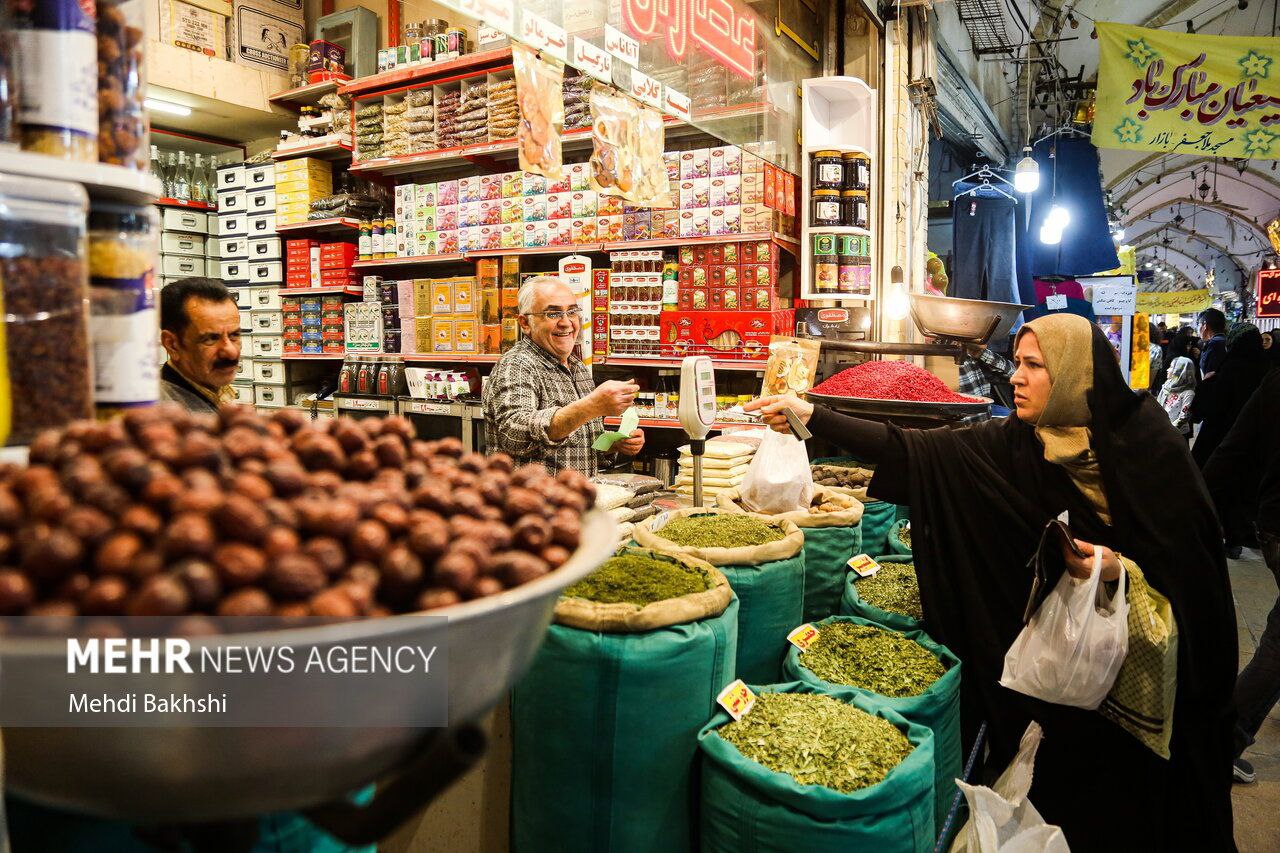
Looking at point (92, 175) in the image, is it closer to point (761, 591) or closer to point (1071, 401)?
point (761, 591)

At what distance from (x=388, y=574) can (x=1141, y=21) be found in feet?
38.7

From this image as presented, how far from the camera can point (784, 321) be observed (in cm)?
425

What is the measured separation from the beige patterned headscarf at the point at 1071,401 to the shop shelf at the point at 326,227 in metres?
4.68

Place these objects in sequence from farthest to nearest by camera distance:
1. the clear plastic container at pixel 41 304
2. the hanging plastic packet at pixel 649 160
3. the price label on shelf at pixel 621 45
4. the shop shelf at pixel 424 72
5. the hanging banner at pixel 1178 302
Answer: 1. the hanging banner at pixel 1178 302
2. the shop shelf at pixel 424 72
3. the hanging plastic packet at pixel 649 160
4. the price label on shelf at pixel 621 45
5. the clear plastic container at pixel 41 304

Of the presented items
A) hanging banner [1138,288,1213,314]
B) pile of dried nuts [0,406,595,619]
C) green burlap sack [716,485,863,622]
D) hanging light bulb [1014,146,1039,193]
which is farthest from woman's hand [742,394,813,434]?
hanging banner [1138,288,1213,314]

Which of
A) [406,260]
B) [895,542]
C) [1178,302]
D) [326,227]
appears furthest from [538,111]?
[1178,302]

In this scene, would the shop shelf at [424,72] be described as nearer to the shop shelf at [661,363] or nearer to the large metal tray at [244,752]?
the shop shelf at [661,363]

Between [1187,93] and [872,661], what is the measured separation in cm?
567

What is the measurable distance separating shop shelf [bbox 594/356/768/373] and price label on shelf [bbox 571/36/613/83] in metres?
1.64

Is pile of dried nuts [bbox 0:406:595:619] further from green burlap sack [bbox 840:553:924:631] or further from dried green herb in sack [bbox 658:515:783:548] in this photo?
green burlap sack [bbox 840:553:924:631]

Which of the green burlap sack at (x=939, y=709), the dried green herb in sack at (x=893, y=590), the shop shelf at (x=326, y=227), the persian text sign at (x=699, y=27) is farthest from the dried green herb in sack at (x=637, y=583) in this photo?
the shop shelf at (x=326, y=227)

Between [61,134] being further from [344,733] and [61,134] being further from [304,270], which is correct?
[304,270]

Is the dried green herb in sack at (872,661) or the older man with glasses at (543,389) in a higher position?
the older man with glasses at (543,389)

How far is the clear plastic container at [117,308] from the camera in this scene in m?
0.96
